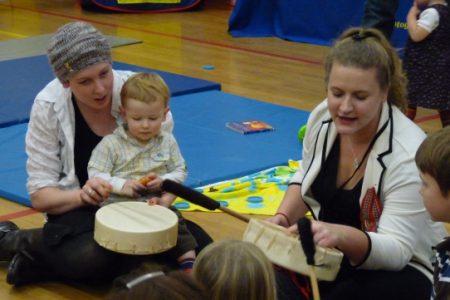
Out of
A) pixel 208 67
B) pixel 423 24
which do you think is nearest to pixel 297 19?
pixel 208 67

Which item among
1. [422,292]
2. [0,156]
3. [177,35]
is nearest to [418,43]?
[0,156]

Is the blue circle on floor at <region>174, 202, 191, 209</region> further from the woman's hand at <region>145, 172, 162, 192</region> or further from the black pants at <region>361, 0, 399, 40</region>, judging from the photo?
the black pants at <region>361, 0, 399, 40</region>

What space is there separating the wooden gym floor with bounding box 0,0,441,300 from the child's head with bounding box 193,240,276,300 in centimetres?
128

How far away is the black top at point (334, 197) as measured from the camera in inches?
106

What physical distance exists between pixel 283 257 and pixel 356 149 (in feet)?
1.49

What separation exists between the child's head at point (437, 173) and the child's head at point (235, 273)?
1.75 ft

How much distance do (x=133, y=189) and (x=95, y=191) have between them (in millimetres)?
129

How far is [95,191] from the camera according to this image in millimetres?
3043

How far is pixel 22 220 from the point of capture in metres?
3.81

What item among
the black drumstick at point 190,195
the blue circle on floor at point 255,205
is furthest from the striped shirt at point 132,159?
the blue circle on floor at point 255,205

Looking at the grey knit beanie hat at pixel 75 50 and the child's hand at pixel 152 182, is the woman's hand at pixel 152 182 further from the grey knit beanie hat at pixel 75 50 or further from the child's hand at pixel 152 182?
the grey knit beanie hat at pixel 75 50

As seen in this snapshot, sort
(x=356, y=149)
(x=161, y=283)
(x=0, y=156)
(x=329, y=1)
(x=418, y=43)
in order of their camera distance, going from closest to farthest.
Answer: (x=161, y=283) → (x=356, y=149) → (x=0, y=156) → (x=418, y=43) → (x=329, y=1)

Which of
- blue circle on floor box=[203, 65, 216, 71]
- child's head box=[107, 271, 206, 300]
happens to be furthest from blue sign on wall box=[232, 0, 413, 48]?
child's head box=[107, 271, 206, 300]

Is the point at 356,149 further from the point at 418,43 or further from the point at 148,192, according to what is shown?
the point at 418,43
